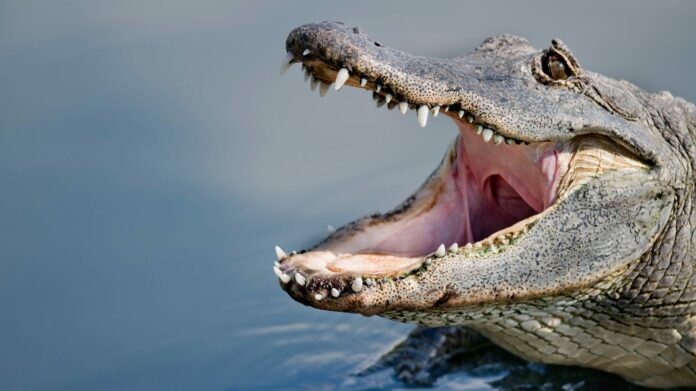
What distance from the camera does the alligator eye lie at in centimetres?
446

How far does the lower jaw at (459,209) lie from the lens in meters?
4.48

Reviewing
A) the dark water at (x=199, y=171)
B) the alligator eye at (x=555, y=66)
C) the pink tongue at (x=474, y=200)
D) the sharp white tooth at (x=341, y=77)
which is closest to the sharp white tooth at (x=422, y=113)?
the sharp white tooth at (x=341, y=77)

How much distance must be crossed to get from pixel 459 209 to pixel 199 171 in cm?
249

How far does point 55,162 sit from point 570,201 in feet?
A: 12.0

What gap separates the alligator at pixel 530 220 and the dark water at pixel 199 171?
1005 mm

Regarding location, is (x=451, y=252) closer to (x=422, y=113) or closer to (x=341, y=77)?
(x=422, y=113)

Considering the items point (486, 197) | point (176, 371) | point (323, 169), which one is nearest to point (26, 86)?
point (323, 169)

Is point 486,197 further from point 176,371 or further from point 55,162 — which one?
point 55,162

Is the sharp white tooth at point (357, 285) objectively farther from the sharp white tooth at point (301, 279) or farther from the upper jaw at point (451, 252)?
the sharp white tooth at point (301, 279)

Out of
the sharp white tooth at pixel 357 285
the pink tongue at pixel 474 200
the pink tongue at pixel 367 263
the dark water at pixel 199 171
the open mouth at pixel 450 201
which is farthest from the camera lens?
the dark water at pixel 199 171

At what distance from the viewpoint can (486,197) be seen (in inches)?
200

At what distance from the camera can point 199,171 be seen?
7.00 meters

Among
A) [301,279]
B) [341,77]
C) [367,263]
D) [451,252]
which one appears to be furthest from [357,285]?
[341,77]

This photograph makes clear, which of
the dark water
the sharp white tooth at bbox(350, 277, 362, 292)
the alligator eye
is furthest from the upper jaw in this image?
the dark water
